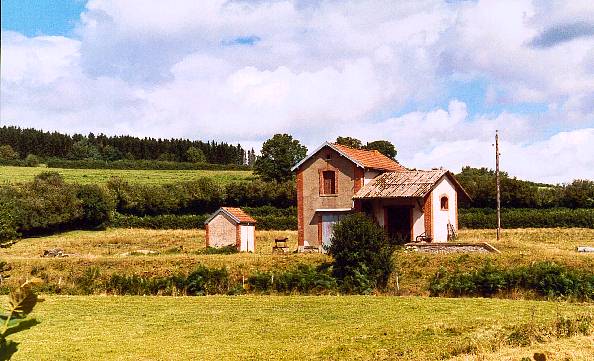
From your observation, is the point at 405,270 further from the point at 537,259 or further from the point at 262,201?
the point at 262,201

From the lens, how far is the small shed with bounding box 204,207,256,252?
39.4m

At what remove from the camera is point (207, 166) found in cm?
11294

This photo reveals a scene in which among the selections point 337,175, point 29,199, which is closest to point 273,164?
point 29,199

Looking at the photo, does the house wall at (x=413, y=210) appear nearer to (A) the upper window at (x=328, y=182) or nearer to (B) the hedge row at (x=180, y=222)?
(A) the upper window at (x=328, y=182)

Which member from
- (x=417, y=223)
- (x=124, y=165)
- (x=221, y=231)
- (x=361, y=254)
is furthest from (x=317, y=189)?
(x=124, y=165)

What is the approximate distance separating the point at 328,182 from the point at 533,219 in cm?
2565

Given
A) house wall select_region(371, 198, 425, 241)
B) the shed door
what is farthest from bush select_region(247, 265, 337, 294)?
the shed door

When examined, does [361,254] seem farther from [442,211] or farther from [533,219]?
[533,219]

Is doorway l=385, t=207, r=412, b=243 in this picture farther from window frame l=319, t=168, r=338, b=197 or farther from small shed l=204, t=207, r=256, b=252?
small shed l=204, t=207, r=256, b=252

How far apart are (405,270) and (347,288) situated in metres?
4.00

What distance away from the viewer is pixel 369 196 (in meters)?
35.0

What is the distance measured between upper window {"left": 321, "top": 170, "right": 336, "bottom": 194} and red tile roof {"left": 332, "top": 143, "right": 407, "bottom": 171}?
57.3 inches

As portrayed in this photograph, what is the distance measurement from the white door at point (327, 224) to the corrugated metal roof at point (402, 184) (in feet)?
6.84

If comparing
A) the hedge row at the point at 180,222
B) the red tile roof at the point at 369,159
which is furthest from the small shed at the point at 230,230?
the hedge row at the point at 180,222
